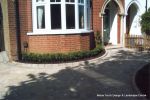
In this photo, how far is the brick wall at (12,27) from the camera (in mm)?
15375

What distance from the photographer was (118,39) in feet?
67.1

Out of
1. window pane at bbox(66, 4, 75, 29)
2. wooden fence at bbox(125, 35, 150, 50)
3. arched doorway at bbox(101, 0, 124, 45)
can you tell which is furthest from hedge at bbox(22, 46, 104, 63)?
arched doorway at bbox(101, 0, 124, 45)

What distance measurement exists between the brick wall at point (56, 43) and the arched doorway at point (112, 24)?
4.96 m

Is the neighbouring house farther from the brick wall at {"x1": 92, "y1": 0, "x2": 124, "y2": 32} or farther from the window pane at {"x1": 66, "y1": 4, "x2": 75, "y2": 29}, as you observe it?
the brick wall at {"x1": 92, "y1": 0, "x2": 124, "y2": 32}

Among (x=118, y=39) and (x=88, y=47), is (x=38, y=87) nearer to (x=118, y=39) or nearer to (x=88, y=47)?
(x=88, y=47)

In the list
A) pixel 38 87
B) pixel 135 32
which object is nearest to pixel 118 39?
pixel 135 32

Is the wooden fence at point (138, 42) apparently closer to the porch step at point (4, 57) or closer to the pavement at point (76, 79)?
the pavement at point (76, 79)

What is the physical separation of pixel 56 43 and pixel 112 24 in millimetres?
6657

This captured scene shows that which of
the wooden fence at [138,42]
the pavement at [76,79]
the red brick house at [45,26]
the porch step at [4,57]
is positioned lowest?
the pavement at [76,79]

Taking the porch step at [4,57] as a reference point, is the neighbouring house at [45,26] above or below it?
above

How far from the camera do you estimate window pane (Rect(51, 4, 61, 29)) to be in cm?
1533

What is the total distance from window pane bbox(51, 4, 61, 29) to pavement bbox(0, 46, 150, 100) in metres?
2.28

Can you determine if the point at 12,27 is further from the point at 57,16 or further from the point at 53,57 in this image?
the point at 53,57

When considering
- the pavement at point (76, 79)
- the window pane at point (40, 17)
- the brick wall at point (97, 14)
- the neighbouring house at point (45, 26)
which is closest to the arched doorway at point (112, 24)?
the brick wall at point (97, 14)
